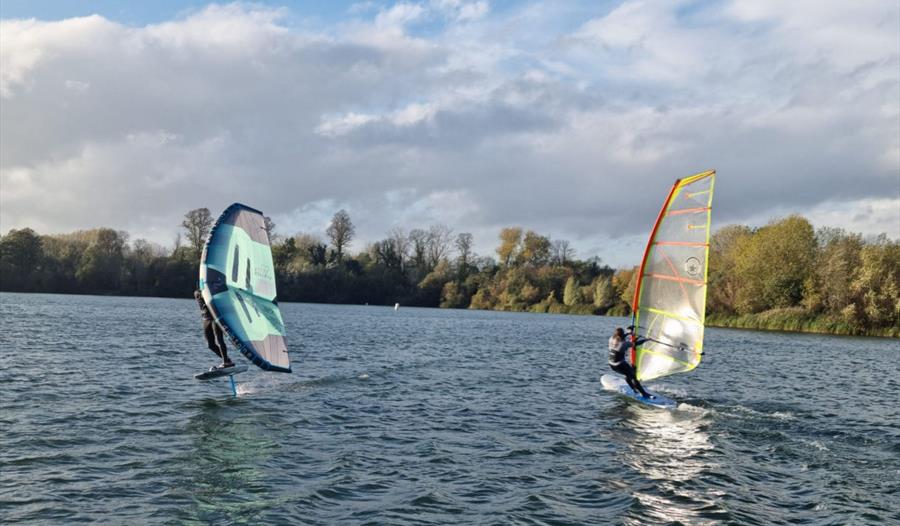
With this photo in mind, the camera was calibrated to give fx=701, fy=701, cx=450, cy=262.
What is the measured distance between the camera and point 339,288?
123 m

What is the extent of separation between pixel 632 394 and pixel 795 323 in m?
53.9

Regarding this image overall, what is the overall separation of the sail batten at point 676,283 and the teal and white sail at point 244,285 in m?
10.6

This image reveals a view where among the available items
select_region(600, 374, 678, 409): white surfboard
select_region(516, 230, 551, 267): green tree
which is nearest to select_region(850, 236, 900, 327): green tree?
select_region(600, 374, 678, 409): white surfboard

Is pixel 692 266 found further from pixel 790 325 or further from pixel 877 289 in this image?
pixel 790 325

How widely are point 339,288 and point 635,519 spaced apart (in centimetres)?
11438

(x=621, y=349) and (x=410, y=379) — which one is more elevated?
(x=621, y=349)

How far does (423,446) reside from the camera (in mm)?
14922

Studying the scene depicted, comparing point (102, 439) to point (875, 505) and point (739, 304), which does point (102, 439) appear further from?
point (739, 304)

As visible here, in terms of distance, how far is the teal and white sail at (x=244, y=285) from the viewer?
17906 millimetres

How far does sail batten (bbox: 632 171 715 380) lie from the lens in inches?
782

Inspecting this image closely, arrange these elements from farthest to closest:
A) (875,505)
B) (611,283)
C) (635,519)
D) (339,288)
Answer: (339,288) < (611,283) < (875,505) < (635,519)

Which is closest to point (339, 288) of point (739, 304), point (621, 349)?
point (739, 304)

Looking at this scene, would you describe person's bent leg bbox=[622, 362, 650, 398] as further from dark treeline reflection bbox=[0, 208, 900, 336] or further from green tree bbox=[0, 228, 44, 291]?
green tree bbox=[0, 228, 44, 291]

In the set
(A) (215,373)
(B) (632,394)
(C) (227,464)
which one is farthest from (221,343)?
(B) (632,394)
